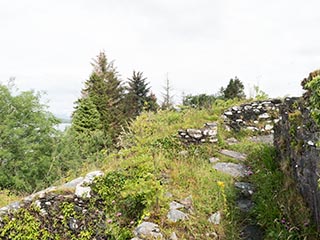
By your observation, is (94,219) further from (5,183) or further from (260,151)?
(5,183)

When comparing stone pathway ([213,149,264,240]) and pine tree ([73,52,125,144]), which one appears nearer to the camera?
stone pathway ([213,149,264,240])

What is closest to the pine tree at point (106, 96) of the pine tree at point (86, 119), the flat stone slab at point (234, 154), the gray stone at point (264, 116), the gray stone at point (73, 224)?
the pine tree at point (86, 119)

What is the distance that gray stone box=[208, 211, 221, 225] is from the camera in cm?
384

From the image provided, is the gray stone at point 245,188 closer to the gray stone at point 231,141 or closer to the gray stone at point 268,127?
the gray stone at point 231,141

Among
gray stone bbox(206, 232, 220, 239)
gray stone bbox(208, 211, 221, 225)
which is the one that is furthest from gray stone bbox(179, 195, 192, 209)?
gray stone bbox(206, 232, 220, 239)

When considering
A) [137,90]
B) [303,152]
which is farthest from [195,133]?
[137,90]

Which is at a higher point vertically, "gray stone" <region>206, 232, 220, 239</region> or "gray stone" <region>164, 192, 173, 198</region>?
"gray stone" <region>164, 192, 173, 198</region>

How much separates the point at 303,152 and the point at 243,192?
50.6 inches

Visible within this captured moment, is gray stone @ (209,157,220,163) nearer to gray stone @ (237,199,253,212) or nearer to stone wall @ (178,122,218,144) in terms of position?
stone wall @ (178,122,218,144)

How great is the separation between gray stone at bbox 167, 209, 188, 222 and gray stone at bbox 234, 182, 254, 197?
3.67 ft

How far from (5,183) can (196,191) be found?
48.2 ft

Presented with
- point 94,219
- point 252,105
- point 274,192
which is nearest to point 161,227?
point 94,219

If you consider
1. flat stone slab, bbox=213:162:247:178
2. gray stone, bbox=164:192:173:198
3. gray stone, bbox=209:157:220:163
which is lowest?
gray stone, bbox=164:192:173:198

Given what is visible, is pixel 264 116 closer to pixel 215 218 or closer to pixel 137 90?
pixel 215 218
